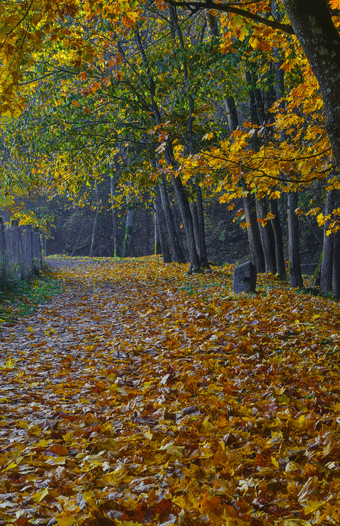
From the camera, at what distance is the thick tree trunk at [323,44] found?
10.7 feet

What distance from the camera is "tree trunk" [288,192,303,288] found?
11.1 metres

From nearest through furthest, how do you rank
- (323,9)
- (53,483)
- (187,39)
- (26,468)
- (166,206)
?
(53,483) → (26,468) → (323,9) → (187,39) → (166,206)

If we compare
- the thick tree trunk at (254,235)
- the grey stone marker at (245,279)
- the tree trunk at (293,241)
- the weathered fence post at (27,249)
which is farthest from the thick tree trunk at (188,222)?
the weathered fence post at (27,249)

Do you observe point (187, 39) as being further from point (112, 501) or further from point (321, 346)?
A: point (112, 501)

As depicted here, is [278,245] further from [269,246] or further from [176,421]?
[176,421]

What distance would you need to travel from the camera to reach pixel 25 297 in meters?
10.7

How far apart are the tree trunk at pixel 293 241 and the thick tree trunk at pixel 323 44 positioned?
25.6ft

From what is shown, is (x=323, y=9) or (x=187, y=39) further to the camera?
(x=187, y=39)

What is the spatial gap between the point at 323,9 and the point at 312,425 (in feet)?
10.8

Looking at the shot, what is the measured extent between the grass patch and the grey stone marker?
4679 millimetres

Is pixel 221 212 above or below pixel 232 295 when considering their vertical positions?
above

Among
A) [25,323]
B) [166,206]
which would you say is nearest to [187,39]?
[166,206]

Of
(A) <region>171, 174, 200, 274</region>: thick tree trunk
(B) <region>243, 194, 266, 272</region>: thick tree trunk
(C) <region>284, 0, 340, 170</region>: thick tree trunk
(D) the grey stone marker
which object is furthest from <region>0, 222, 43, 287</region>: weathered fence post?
(C) <region>284, 0, 340, 170</region>: thick tree trunk

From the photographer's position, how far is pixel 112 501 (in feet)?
8.15
